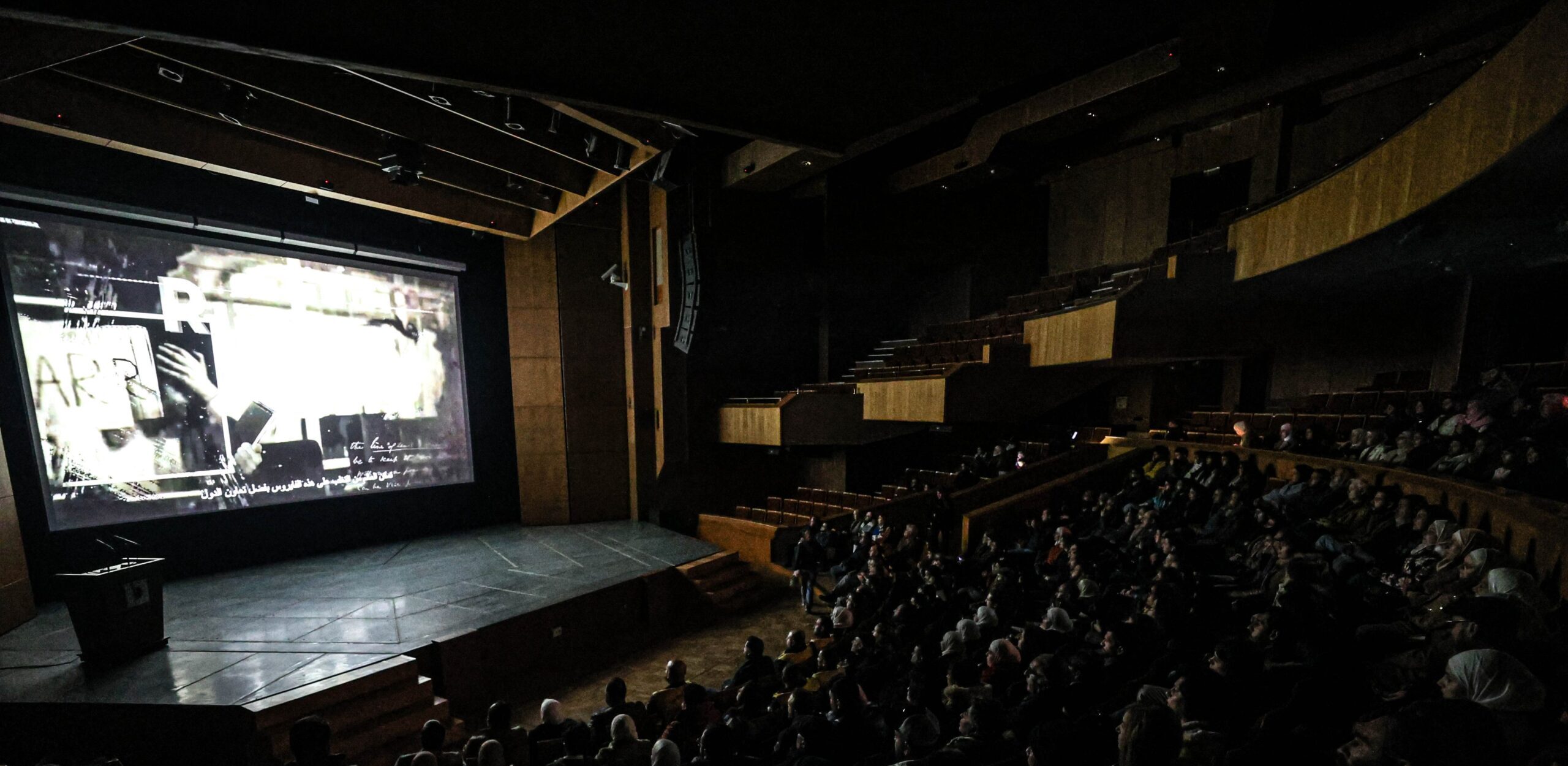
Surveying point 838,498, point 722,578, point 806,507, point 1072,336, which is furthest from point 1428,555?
point 806,507

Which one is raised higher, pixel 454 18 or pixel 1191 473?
pixel 454 18

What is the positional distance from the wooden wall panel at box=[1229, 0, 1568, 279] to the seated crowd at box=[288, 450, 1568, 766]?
7.46 feet

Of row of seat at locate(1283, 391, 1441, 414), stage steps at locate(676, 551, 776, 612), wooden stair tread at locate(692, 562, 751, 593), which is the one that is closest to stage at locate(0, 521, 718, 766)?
stage steps at locate(676, 551, 776, 612)

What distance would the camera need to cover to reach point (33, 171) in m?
6.09

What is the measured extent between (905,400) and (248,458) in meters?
8.53

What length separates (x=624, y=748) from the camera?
3.05 meters

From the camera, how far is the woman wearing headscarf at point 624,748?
2988 millimetres

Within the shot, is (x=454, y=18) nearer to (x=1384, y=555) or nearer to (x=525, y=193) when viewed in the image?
(x=1384, y=555)

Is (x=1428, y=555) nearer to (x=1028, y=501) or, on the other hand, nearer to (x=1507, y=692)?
(x=1507, y=692)

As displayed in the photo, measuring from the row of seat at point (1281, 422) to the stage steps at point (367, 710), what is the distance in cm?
927

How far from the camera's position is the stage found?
4.90 metres

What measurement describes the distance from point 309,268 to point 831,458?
28.3ft

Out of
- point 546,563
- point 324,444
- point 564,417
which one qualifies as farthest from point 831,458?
point 324,444

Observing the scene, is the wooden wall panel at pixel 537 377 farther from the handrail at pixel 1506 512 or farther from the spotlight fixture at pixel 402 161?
the handrail at pixel 1506 512
